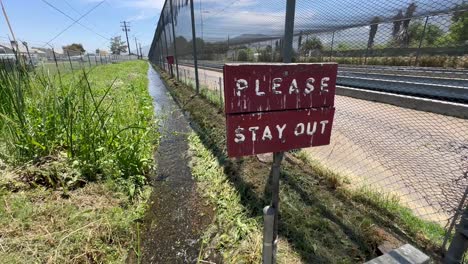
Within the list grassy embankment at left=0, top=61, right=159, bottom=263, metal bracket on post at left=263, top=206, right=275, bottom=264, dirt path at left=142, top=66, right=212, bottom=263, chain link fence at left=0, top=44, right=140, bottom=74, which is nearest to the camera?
metal bracket on post at left=263, top=206, right=275, bottom=264

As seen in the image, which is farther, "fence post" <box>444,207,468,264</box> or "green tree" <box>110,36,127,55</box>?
"green tree" <box>110,36,127,55</box>

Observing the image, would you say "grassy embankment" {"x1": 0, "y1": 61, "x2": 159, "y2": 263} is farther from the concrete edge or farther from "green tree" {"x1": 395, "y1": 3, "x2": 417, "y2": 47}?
"green tree" {"x1": 395, "y1": 3, "x2": 417, "y2": 47}

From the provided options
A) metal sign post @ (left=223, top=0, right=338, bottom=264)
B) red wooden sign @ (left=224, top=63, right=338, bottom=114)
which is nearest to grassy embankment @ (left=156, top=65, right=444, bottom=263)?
metal sign post @ (left=223, top=0, right=338, bottom=264)

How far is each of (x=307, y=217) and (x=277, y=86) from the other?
1.73 meters

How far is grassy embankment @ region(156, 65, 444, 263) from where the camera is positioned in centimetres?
205

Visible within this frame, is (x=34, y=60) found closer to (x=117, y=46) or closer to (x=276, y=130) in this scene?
(x=276, y=130)

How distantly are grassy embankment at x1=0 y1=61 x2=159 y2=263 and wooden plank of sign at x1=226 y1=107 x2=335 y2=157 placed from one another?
1778mm

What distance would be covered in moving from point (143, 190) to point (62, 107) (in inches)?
58.0

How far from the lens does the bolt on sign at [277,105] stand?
1.03 m

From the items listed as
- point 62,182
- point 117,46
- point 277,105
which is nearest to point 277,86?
point 277,105


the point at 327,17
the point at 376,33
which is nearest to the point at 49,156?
the point at 327,17

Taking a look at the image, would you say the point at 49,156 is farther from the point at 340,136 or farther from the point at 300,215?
the point at 340,136

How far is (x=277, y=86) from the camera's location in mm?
1080

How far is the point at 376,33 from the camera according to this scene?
2352mm
